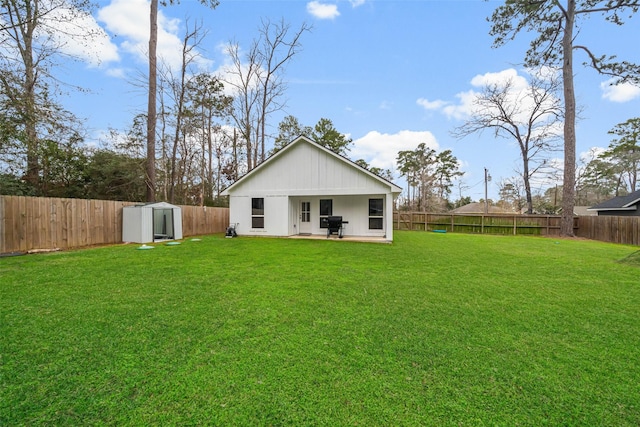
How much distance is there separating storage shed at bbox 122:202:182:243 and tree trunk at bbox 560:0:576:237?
19995 millimetres

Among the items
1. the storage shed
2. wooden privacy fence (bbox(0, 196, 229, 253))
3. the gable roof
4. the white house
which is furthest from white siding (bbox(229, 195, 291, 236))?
Answer: wooden privacy fence (bbox(0, 196, 229, 253))

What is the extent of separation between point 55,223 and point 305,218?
9.04m

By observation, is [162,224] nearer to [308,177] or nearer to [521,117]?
[308,177]

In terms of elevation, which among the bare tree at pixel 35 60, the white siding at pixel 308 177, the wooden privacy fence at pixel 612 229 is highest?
the bare tree at pixel 35 60

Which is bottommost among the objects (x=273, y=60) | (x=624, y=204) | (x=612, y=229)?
(x=612, y=229)

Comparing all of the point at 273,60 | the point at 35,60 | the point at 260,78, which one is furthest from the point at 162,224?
the point at 273,60

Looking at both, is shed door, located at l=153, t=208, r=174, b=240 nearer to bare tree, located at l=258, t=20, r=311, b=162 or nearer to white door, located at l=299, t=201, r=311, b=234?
white door, located at l=299, t=201, r=311, b=234

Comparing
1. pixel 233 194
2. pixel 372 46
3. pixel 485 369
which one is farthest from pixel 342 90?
pixel 485 369

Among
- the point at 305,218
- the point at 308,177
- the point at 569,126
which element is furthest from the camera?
the point at 569,126

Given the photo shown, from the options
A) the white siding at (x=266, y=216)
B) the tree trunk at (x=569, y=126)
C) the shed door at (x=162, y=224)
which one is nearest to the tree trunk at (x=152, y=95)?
the shed door at (x=162, y=224)

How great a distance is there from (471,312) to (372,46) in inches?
559

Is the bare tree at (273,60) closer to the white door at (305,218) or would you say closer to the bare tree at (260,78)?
the bare tree at (260,78)

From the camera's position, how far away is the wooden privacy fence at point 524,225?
12.2 m

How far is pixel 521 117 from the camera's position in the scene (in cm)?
2094
